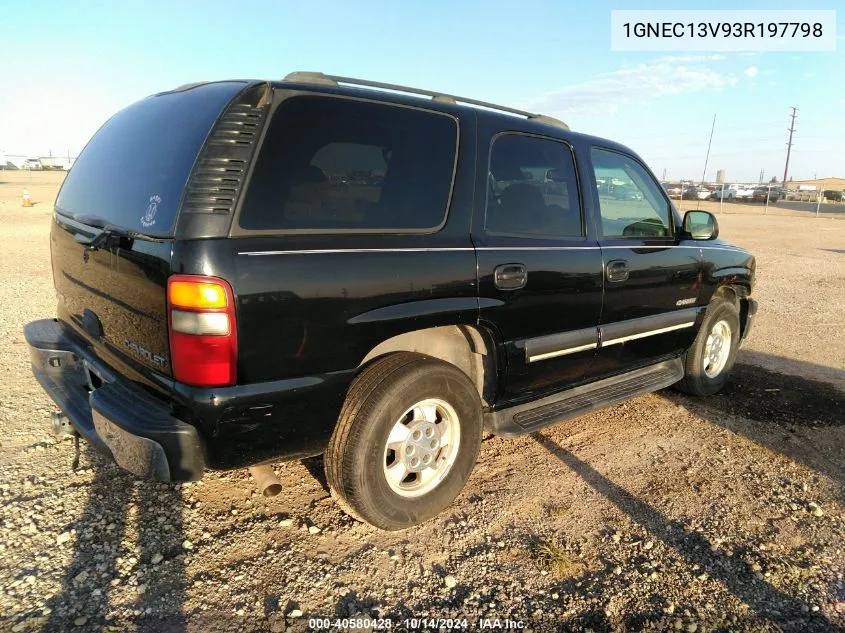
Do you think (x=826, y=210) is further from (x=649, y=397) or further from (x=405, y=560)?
(x=405, y=560)

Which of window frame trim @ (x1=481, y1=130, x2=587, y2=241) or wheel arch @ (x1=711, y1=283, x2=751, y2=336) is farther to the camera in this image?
wheel arch @ (x1=711, y1=283, x2=751, y2=336)

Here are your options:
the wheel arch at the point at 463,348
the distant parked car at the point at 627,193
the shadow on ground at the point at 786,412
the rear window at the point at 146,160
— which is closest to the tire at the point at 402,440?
the wheel arch at the point at 463,348

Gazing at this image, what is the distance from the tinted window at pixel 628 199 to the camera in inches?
146

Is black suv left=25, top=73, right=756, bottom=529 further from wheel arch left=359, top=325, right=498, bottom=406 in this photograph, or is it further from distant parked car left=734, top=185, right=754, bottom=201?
distant parked car left=734, top=185, right=754, bottom=201

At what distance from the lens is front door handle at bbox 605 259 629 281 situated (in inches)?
138

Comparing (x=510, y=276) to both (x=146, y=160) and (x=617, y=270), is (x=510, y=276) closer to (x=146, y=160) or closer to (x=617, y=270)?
(x=617, y=270)

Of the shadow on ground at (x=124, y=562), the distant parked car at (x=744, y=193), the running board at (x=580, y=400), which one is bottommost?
the shadow on ground at (x=124, y=562)

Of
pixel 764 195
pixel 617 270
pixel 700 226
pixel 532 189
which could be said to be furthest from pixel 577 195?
pixel 764 195

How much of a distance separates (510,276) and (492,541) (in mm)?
1288

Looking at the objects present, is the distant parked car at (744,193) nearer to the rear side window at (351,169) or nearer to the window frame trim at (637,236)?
the window frame trim at (637,236)

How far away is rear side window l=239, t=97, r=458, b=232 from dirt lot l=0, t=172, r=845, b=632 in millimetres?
1466

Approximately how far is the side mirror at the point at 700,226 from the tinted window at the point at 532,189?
117cm

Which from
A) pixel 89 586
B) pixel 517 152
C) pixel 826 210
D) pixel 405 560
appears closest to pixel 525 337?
pixel 517 152

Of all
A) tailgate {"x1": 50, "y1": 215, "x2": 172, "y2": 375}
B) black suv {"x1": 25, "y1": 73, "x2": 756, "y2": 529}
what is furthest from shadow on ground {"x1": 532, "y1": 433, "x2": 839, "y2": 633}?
tailgate {"x1": 50, "y1": 215, "x2": 172, "y2": 375}
